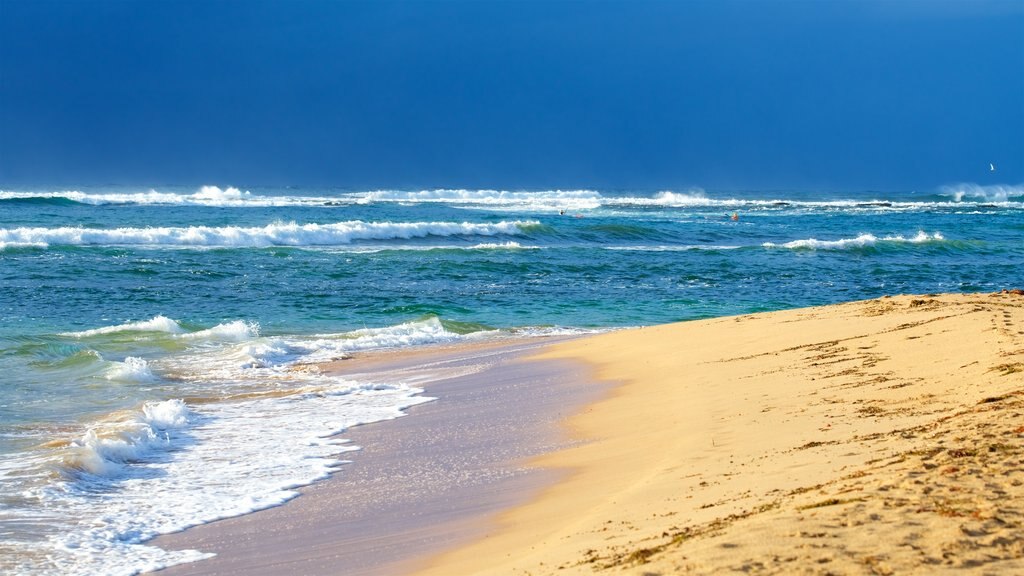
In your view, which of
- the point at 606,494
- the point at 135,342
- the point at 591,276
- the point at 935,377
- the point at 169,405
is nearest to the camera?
the point at 606,494

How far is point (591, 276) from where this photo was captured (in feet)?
78.1

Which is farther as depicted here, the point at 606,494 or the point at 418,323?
the point at 418,323

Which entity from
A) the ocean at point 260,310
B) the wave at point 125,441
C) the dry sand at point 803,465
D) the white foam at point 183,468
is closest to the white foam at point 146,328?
the ocean at point 260,310

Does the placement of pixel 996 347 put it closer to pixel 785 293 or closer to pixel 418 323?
pixel 418 323

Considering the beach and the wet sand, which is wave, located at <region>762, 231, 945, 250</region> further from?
the wet sand

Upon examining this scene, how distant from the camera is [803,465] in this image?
538cm

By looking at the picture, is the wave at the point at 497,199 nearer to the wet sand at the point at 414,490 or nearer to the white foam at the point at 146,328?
the white foam at the point at 146,328

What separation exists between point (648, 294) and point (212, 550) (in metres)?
15.9

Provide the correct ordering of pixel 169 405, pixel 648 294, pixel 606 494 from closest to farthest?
pixel 606 494
pixel 169 405
pixel 648 294

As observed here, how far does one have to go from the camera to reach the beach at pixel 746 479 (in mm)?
3816

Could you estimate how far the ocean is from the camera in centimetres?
663

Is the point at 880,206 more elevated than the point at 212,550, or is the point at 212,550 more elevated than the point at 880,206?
the point at 880,206

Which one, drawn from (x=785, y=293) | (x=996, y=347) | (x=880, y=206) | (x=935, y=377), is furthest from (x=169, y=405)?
(x=880, y=206)

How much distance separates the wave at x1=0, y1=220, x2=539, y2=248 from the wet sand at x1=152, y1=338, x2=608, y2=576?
2161 centimetres
